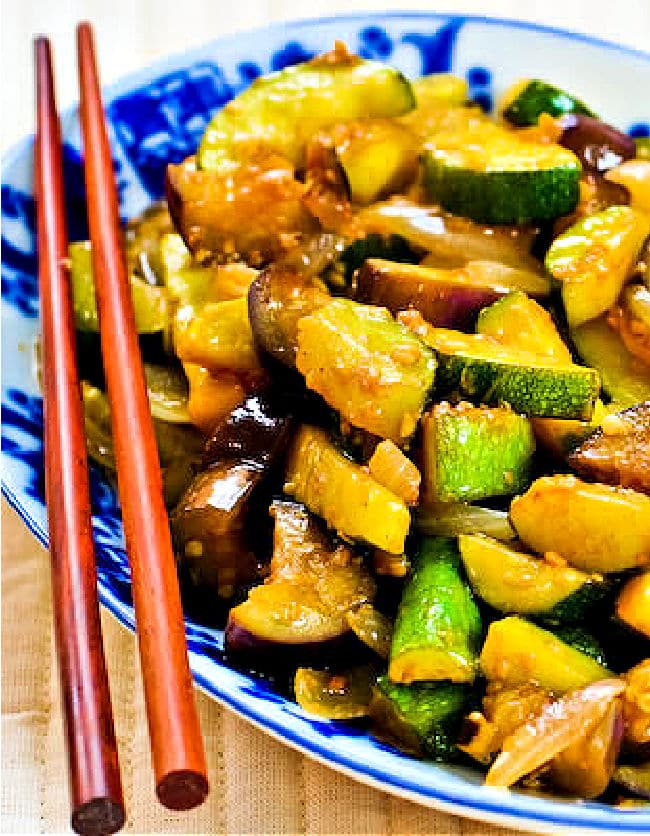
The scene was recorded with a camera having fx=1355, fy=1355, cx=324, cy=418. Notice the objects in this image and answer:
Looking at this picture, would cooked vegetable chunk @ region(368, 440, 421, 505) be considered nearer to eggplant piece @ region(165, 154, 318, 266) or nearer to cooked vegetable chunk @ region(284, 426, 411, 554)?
cooked vegetable chunk @ region(284, 426, 411, 554)

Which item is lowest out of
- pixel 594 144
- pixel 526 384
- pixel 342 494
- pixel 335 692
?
pixel 335 692

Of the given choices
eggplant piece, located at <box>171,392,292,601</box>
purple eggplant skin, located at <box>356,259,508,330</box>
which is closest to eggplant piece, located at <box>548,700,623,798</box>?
eggplant piece, located at <box>171,392,292,601</box>

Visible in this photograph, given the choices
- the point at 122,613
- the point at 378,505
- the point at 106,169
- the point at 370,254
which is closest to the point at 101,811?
the point at 122,613

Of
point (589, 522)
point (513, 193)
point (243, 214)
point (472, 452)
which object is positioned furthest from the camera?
point (243, 214)

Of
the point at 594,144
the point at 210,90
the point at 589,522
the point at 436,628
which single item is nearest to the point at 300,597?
the point at 436,628

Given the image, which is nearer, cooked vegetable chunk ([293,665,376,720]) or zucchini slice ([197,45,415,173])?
cooked vegetable chunk ([293,665,376,720])

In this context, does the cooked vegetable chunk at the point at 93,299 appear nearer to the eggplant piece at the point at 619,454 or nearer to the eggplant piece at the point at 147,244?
the eggplant piece at the point at 147,244

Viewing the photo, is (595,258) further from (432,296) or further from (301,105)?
Answer: (301,105)
